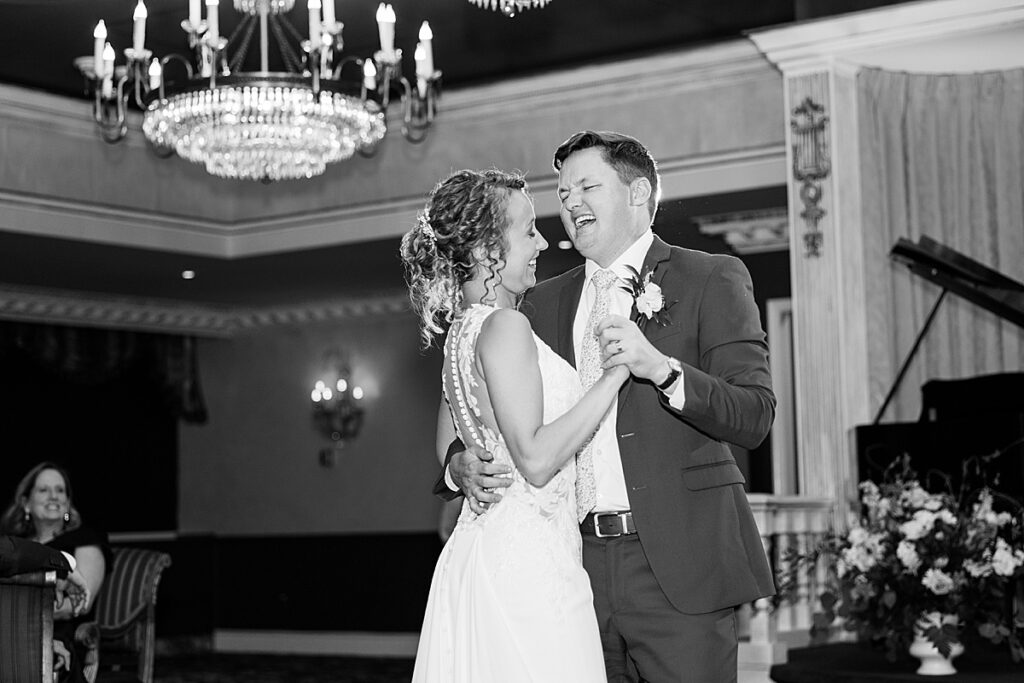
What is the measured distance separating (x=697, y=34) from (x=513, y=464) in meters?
5.65

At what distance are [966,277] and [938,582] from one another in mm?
1795

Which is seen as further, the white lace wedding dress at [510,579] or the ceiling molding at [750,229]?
the ceiling molding at [750,229]

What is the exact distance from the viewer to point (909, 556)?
5.80 m

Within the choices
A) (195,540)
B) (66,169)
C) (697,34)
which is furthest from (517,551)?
(195,540)

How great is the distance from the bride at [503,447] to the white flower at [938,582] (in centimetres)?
307

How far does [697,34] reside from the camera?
8281 mm

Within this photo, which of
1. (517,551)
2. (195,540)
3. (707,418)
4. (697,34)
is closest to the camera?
(707,418)

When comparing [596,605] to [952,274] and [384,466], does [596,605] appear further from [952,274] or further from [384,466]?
[384,466]

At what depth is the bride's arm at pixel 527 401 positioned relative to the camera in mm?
2818

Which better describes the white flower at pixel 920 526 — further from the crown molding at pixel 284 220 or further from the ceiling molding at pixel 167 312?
the ceiling molding at pixel 167 312

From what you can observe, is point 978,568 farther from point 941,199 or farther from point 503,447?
point 503,447

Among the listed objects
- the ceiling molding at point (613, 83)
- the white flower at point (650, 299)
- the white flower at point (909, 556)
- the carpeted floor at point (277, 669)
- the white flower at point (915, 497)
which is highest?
the ceiling molding at point (613, 83)

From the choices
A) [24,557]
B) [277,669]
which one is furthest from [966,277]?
[277,669]

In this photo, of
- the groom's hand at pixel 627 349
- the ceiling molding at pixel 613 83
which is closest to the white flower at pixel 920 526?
the ceiling molding at pixel 613 83
